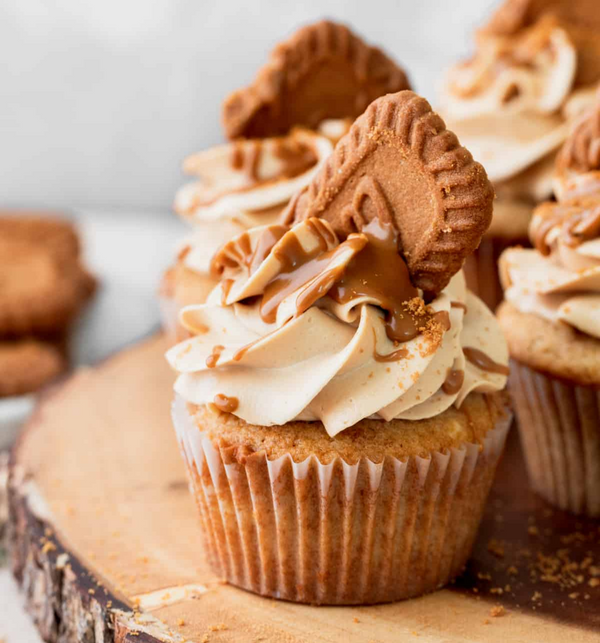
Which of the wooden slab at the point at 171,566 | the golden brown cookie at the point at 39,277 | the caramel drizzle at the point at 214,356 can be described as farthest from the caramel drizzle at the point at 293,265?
the golden brown cookie at the point at 39,277

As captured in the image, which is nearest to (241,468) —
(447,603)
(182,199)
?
(447,603)

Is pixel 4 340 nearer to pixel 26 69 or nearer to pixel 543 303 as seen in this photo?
pixel 26 69

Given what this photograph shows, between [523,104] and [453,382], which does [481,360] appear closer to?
[453,382]

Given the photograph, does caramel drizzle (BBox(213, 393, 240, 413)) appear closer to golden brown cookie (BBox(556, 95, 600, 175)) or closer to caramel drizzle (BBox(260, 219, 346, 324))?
caramel drizzle (BBox(260, 219, 346, 324))

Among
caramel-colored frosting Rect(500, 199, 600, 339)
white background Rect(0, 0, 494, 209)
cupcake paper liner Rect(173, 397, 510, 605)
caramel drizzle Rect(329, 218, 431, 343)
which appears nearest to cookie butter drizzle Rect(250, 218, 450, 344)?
caramel drizzle Rect(329, 218, 431, 343)

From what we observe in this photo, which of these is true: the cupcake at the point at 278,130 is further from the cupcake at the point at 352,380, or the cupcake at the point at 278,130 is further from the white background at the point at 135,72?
the white background at the point at 135,72

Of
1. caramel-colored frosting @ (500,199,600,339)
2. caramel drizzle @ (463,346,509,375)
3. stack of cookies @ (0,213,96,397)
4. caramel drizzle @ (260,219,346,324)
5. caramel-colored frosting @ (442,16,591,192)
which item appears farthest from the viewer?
stack of cookies @ (0,213,96,397)

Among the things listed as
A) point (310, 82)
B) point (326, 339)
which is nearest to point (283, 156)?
point (310, 82)
